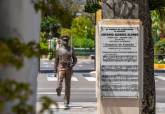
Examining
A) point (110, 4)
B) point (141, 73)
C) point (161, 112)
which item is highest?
point (110, 4)

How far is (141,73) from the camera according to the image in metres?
8.50

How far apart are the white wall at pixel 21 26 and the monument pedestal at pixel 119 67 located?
5131 mm

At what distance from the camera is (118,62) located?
8.52 m

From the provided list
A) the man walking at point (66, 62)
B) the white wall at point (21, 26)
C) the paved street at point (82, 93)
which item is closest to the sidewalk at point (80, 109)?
the paved street at point (82, 93)

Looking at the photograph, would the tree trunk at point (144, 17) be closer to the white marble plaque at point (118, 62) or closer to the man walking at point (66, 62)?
the white marble plaque at point (118, 62)

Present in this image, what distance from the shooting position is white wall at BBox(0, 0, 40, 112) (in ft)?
9.31

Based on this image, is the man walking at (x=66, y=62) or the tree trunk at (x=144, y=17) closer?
the tree trunk at (x=144, y=17)

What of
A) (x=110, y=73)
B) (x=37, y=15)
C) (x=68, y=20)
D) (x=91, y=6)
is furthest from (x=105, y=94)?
(x=68, y=20)

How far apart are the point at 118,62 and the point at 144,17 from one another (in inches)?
42.3

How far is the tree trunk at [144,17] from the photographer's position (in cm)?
897

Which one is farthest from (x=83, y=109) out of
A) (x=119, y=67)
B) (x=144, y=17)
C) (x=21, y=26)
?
(x=21, y=26)

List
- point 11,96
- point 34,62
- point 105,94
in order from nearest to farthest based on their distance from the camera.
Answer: point 11,96, point 34,62, point 105,94

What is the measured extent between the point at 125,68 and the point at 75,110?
591 cm

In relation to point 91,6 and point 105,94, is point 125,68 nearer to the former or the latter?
point 105,94
